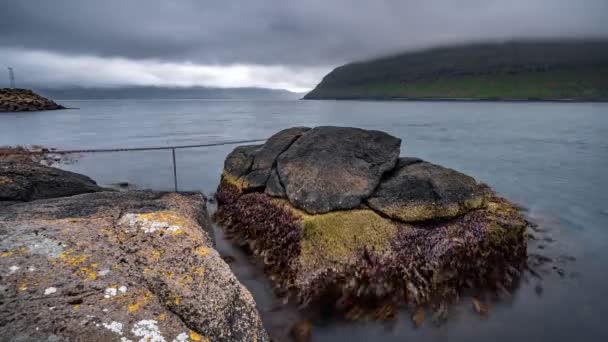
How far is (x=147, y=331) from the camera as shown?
3193mm

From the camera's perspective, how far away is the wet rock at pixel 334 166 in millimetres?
8984

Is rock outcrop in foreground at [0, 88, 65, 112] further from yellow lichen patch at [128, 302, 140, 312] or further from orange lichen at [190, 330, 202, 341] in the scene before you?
orange lichen at [190, 330, 202, 341]

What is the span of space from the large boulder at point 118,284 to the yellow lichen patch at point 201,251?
1 cm

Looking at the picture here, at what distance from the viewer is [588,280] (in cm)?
941

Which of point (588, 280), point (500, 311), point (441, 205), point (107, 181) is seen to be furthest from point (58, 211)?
point (107, 181)

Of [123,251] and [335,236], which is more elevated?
[123,251]

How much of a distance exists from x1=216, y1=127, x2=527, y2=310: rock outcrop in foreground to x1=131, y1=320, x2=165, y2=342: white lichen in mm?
4764

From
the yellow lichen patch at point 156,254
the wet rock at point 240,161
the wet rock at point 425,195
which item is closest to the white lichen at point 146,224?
the yellow lichen patch at point 156,254

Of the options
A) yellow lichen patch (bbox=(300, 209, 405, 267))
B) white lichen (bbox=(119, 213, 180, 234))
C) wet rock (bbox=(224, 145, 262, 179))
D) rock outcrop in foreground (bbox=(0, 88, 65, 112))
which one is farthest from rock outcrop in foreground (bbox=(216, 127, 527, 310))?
rock outcrop in foreground (bbox=(0, 88, 65, 112))

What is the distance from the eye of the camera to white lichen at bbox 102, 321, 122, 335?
3.07 m

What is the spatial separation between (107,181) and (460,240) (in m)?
19.4

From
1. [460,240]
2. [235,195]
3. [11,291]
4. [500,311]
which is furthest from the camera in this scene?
[235,195]

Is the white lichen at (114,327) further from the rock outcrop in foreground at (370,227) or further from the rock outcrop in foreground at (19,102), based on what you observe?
the rock outcrop in foreground at (19,102)

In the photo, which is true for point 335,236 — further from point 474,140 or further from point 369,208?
Result: point 474,140
